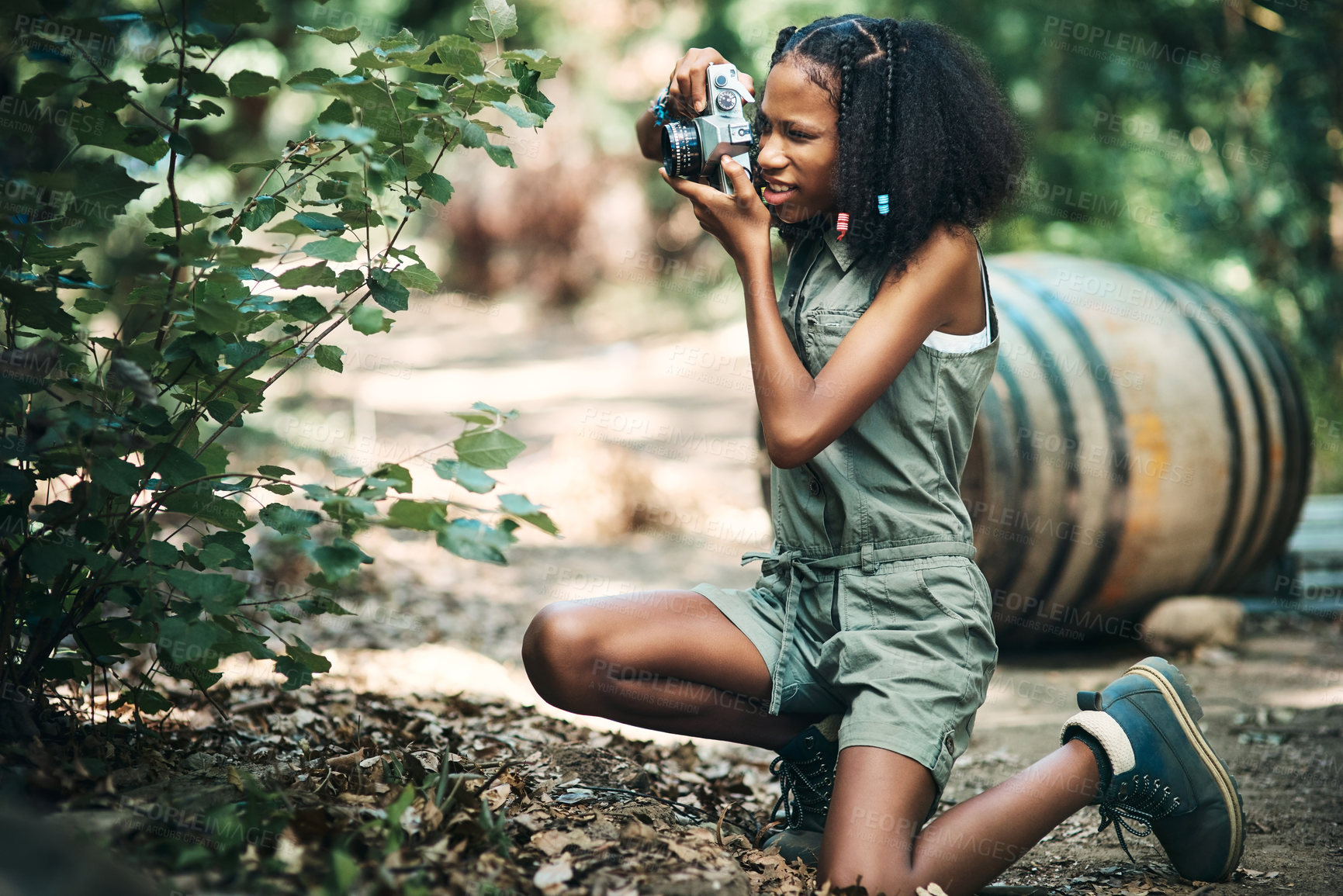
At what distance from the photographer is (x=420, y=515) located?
163cm

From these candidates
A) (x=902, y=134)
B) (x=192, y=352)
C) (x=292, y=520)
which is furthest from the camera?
(x=902, y=134)

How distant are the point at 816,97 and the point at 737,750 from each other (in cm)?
190

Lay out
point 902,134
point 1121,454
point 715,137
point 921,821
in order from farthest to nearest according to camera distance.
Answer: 1. point 1121,454
2. point 715,137
3. point 902,134
4. point 921,821

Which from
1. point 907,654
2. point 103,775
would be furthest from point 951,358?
point 103,775

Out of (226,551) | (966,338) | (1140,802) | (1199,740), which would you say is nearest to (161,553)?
(226,551)

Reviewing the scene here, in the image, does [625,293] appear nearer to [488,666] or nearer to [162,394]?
[488,666]

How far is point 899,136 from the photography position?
2.13 m

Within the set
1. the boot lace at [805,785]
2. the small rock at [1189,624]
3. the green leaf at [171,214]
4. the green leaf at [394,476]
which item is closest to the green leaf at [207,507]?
the green leaf at [394,476]

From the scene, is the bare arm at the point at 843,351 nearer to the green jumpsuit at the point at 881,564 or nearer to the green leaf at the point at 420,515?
the green jumpsuit at the point at 881,564

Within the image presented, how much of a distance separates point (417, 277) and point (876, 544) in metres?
0.99

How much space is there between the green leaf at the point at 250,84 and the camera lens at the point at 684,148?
32.3 inches

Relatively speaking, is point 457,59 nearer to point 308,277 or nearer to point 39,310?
point 308,277

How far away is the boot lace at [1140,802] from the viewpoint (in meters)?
2.19

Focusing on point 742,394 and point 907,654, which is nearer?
point 907,654
